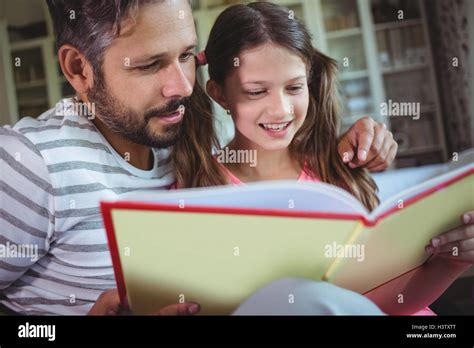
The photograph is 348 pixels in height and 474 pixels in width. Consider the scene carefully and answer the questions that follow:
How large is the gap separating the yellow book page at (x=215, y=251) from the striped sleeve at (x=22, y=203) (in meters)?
0.21

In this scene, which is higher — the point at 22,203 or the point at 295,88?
the point at 295,88

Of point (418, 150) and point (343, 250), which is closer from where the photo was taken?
point (343, 250)

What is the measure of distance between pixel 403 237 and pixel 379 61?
37 cm

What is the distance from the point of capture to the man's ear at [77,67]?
1.26 metres

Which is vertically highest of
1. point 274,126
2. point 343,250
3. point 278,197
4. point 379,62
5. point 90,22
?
point 90,22

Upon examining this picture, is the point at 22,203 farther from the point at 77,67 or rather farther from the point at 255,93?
the point at 255,93

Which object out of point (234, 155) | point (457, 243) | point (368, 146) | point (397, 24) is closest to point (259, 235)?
point (234, 155)

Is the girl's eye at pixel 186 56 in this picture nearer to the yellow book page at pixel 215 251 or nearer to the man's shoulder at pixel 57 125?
the man's shoulder at pixel 57 125

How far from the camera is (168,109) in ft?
4.19

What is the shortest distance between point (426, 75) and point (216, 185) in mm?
500

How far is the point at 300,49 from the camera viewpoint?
4.14ft

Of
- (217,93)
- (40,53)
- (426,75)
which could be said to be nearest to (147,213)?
(217,93)

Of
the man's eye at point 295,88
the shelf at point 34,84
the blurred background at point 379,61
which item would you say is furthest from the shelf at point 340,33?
the shelf at point 34,84

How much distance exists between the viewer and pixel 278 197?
1.11 meters
